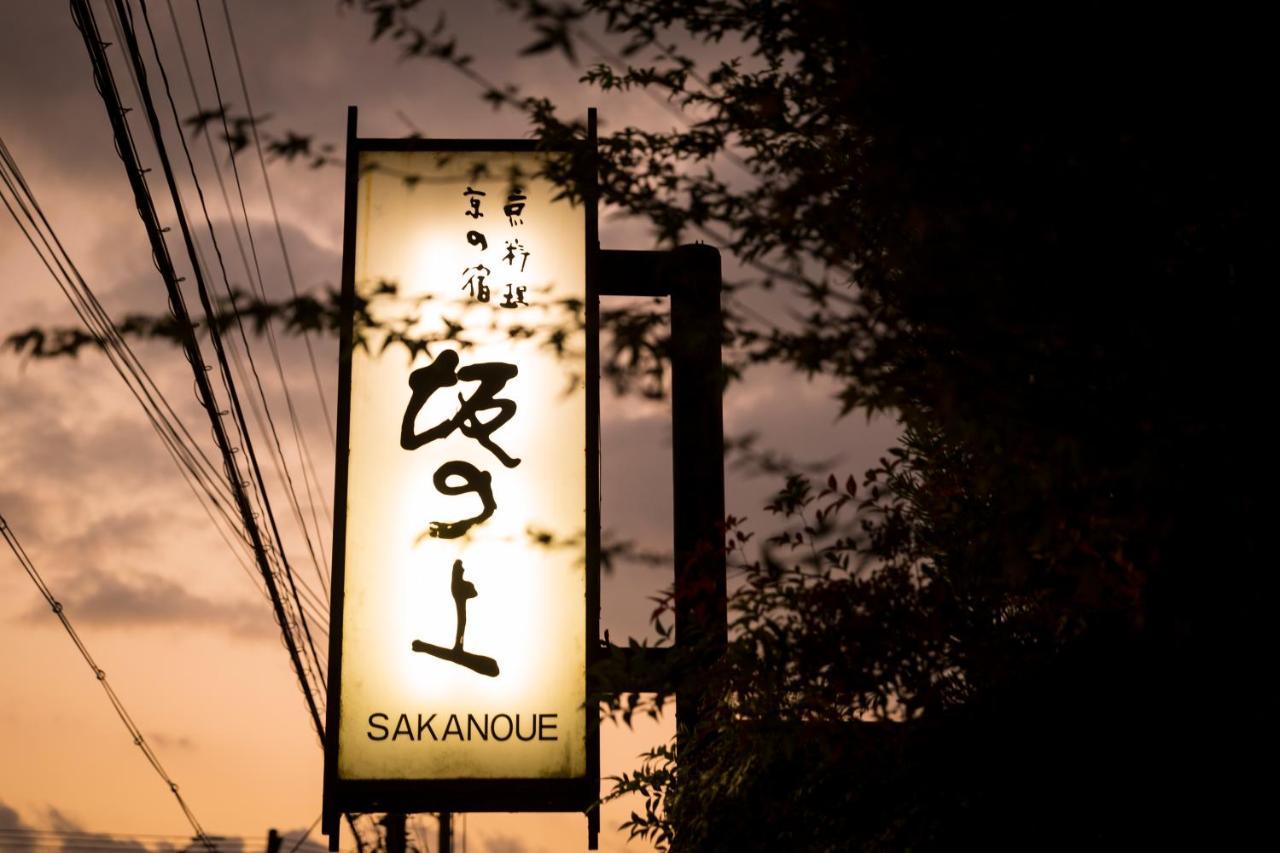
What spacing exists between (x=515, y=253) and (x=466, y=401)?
3.72ft

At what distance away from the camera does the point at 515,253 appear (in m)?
8.16

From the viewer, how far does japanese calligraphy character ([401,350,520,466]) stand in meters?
7.67

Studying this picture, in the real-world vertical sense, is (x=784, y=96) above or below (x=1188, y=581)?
above

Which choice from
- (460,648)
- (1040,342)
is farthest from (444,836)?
(1040,342)

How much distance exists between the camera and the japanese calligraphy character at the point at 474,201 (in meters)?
8.25

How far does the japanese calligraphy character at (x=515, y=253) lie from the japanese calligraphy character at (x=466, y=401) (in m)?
0.74

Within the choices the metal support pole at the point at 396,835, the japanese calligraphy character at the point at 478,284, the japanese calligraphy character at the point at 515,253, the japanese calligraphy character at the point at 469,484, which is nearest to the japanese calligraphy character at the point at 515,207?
the japanese calligraphy character at the point at 515,253

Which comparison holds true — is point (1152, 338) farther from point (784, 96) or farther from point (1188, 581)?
point (784, 96)

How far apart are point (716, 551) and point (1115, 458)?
279 cm

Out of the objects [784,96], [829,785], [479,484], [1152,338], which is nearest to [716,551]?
[829,785]

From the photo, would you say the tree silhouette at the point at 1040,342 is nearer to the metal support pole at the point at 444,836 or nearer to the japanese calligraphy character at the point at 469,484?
the japanese calligraphy character at the point at 469,484

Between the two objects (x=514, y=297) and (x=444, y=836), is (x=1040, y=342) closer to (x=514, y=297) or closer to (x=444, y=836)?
(x=514, y=297)

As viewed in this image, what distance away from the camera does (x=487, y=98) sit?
452 centimetres

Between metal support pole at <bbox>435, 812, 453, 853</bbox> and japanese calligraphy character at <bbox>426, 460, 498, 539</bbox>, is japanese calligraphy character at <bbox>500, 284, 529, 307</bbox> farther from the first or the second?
metal support pole at <bbox>435, 812, 453, 853</bbox>
